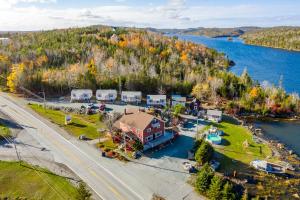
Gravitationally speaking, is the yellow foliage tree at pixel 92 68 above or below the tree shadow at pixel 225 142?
above

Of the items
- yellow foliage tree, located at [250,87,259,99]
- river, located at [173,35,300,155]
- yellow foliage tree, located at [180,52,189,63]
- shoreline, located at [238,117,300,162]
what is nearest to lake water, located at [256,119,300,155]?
river, located at [173,35,300,155]

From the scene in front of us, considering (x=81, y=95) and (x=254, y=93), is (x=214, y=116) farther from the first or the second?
(x=81, y=95)

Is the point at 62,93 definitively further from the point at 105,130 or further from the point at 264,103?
the point at 264,103

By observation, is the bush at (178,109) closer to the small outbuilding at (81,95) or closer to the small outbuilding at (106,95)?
the small outbuilding at (106,95)

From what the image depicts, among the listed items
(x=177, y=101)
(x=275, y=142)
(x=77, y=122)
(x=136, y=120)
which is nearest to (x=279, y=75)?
(x=177, y=101)

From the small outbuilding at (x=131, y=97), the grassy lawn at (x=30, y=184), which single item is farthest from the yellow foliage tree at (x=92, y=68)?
the grassy lawn at (x=30, y=184)

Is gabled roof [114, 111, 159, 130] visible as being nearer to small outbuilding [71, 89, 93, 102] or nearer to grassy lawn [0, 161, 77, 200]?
grassy lawn [0, 161, 77, 200]

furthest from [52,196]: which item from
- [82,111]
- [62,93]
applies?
[62,93]
